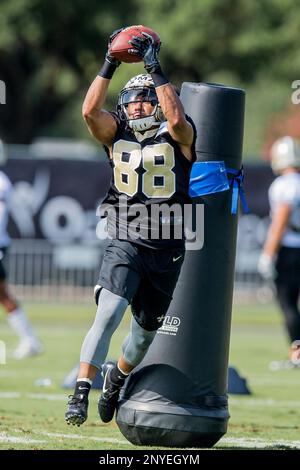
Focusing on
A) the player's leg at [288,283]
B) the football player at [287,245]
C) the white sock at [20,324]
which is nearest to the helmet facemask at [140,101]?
the football player at [287,245]

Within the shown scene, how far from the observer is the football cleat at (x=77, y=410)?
6059 mm

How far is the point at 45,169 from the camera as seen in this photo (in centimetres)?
1977

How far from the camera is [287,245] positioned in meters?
11.7

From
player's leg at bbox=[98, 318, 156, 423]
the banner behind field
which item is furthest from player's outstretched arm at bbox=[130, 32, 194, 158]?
the banner behind field

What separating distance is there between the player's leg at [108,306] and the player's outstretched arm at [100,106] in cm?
65

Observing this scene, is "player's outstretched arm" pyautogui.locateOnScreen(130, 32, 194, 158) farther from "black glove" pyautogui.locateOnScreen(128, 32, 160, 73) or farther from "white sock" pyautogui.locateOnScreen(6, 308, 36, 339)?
"white sock" pyautogui.locateOnScreen(6, 308, 36, 339)

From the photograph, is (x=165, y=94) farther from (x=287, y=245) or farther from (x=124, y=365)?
(x=287, y=245)

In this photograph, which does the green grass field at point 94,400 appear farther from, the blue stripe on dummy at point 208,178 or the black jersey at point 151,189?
the blue stripe on dummy at point 208,178

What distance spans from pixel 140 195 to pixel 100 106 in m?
0.54

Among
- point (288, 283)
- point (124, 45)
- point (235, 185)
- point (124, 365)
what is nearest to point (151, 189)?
point (235, 185)

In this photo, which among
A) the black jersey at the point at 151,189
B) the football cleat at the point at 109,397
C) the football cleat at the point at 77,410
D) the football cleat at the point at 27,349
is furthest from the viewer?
the football cleat at the point at 27,349

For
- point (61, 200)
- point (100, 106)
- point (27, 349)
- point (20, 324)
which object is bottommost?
point (27, 349)
